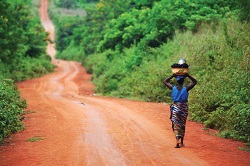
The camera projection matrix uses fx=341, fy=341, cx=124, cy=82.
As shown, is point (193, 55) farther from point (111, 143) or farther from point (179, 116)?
point (111, 143)

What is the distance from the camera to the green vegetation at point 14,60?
1171cm

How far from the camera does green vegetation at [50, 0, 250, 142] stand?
1198 centimetres

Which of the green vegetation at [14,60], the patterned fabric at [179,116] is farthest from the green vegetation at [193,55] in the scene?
the green vegetation at [14,60]

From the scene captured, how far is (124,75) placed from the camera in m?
24.7

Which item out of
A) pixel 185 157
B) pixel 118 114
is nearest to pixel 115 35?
pixel 118 114

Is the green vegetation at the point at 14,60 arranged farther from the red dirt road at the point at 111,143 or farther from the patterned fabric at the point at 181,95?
the patterned fabric at the point at 181,95

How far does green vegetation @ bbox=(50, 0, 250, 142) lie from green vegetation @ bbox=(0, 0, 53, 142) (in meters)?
6.85

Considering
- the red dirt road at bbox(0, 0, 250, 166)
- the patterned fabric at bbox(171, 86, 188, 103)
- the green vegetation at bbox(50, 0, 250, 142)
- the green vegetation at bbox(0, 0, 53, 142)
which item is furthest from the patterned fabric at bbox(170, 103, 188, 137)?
the green vegetation at bbox(0, 0, 53, 142)

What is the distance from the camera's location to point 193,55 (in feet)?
59.2

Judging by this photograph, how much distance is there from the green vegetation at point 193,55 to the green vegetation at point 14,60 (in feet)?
22.5

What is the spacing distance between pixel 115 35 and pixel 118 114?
15.5 meters

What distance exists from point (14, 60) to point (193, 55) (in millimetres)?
18322

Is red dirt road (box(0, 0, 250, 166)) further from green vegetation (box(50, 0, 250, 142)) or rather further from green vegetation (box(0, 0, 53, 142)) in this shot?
green vegetation (box(50, 0, 250, 142))

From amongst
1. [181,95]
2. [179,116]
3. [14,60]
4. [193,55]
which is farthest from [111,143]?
[14,60]
